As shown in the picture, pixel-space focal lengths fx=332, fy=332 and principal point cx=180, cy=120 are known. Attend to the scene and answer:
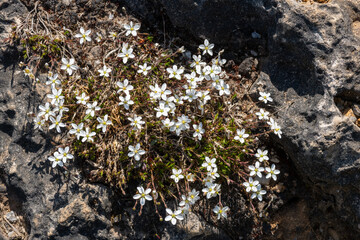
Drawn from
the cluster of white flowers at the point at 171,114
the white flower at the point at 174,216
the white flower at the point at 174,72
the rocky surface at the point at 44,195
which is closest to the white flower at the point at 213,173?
the cluster of white flowers at the point at 171,114

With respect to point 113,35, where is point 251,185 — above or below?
below

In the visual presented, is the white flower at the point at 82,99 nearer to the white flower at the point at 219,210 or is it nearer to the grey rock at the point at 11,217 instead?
the grey rock at the point at 11,217

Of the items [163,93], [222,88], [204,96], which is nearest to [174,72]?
[163,93]

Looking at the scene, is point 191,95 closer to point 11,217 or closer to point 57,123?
point 57,123

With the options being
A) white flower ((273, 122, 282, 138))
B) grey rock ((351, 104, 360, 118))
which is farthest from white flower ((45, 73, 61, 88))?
grey rock ((351, 104, 360, 118))

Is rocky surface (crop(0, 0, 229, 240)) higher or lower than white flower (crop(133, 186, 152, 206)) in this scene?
lower

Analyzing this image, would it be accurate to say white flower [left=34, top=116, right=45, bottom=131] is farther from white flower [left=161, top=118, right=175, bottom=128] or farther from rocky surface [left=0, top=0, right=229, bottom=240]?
white flower [left=161, top=118, right=175, bottom=128]

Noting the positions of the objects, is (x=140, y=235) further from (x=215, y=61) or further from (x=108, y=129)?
(x=215, y=61)
